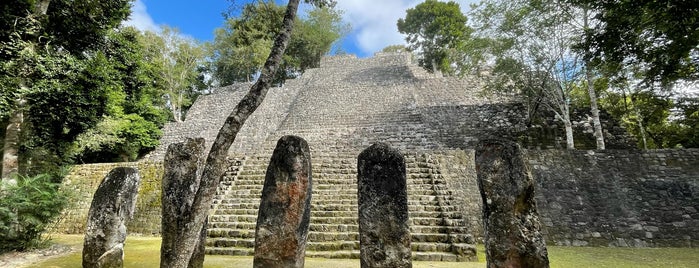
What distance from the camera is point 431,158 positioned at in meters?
8.56

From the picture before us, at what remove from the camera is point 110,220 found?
13.8 ft

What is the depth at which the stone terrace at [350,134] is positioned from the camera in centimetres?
596

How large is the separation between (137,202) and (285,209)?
674 cm

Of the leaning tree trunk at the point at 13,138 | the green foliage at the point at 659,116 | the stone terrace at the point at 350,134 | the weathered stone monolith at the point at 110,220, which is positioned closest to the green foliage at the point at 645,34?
the stone terrace at the point at 350,134

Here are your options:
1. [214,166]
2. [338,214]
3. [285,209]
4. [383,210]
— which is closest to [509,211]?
[383,210]

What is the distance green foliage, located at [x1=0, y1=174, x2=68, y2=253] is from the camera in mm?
5137

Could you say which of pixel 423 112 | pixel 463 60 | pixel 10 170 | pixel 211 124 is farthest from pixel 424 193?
pixel 211 124

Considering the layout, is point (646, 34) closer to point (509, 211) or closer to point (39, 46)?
point (509, 211)

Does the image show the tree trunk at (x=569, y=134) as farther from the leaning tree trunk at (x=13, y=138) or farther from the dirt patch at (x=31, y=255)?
the leaning tree trunk at (x=13, y=138)

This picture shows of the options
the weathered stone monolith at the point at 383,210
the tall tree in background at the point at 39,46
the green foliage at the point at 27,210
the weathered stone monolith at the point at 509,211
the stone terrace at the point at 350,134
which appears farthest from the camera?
the tall tree in background at the point at 39,46

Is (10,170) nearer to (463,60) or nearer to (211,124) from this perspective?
(211,124)

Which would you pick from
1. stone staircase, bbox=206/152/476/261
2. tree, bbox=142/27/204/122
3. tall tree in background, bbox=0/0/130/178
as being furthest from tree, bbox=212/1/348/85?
stone staircase, bbox=206/152/476/261

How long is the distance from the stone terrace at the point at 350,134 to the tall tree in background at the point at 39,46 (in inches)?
172

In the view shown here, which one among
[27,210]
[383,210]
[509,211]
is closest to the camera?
[509,211]
